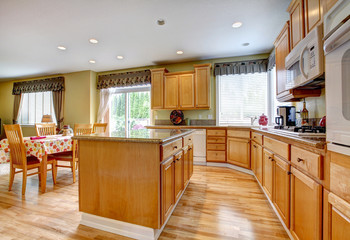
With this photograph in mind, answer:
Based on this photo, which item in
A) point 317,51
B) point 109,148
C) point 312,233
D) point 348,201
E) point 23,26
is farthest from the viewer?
point 23,26

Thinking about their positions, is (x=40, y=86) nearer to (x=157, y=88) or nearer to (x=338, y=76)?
(x=157, y=88)

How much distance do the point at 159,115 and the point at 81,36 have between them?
8.45 ft

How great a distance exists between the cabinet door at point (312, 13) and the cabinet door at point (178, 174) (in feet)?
5.89

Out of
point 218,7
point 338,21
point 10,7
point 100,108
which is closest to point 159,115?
point 100,108

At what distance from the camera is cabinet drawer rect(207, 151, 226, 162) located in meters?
3.57

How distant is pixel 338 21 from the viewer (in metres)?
0.80

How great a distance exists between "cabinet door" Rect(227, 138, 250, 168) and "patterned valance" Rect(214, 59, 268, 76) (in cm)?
172

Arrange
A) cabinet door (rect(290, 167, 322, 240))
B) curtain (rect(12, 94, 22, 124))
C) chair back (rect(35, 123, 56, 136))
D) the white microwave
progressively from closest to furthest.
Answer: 1. cabinet door (rect(290, 167, 322, 240))
2. the white microwave
3. chair back (rect(35, 123, 56, 136))
4. curtain (rect(12, 94, 22, 124))

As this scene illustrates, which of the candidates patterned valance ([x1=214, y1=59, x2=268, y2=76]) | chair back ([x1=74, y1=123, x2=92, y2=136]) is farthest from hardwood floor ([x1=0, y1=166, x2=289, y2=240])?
patterned valance ([x1=214, y1=59, x2=268, y2=76])

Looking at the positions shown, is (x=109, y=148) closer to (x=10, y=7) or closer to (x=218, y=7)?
(x=218, y=7)

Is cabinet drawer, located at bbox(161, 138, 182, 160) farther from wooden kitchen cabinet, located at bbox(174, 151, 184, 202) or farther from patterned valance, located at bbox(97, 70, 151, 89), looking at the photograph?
patterned valance, located at bbox(97, 70, 151, 89)

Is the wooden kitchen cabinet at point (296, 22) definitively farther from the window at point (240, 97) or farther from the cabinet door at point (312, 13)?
the window at point (240, 97)

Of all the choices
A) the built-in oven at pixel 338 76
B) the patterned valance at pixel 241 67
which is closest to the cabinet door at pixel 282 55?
the built-in oven at pixel 338 76

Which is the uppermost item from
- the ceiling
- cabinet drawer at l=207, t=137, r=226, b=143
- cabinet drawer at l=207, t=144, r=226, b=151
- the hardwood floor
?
the ceiling
